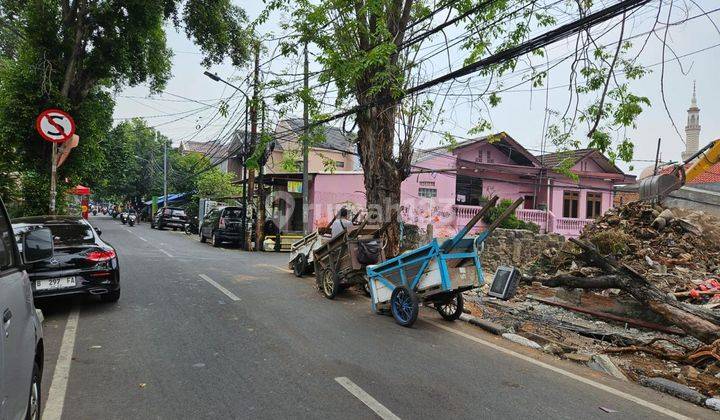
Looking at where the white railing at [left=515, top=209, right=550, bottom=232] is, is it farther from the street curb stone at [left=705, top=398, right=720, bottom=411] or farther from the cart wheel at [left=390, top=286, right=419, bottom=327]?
the street curb stone at [left=705, top=398, right=720, bottom=411]

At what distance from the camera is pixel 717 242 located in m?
11.8

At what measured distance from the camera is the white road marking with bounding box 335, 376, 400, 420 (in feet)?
12.7

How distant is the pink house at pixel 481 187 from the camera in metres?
24.3

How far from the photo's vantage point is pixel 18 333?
8.60 feet

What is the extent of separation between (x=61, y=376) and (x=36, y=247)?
1.77 m

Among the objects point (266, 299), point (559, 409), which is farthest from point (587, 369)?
point (266, 299)

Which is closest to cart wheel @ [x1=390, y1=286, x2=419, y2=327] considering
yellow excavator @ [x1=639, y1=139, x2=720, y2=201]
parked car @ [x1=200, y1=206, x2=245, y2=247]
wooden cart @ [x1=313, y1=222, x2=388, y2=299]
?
wooden cart @ [x1=313, y1=222, x2=388, y2=299]

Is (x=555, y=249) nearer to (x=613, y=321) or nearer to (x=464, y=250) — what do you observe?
(x=613, y=321)

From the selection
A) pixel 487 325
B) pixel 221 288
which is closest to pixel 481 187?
pixel 221 288

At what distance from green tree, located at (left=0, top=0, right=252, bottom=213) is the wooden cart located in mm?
7408

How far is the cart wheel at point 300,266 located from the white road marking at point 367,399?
7.27m

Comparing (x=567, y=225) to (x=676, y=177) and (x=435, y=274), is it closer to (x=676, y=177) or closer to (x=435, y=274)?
(x=676, y=177)

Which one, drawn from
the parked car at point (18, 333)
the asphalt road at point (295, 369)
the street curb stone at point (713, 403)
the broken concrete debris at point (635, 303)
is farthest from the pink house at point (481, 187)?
the parked car at point (18, 333)

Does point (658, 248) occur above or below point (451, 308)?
above
